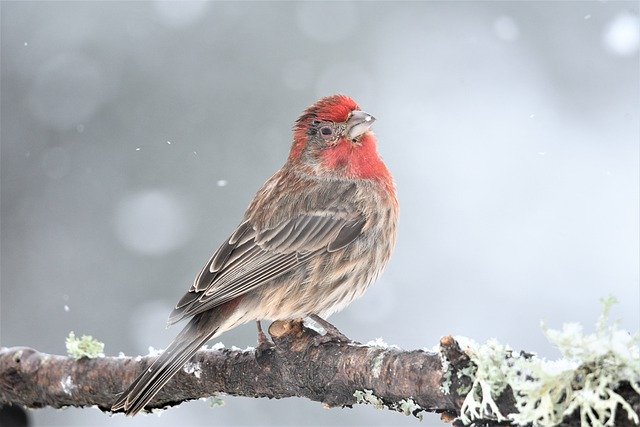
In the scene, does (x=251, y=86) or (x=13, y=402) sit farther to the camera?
(x=251, y=86)

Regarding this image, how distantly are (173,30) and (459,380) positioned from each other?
5616 millimetres

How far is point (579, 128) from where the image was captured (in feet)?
24.0

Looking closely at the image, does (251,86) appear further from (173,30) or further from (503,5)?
(503,5)

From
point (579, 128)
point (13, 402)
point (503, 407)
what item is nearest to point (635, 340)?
point (503, 407)

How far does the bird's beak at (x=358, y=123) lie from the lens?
468 centimetres

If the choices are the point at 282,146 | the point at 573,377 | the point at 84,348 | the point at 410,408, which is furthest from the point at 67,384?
the point at 282,146

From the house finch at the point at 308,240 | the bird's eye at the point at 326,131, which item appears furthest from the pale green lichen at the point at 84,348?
the bird's eye at the point at 326,131

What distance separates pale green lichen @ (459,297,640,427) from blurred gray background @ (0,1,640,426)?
13.2ft

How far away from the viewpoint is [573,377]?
233 centimetres

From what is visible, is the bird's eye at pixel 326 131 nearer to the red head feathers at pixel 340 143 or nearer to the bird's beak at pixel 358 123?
the red head feathers at pixel 340 143

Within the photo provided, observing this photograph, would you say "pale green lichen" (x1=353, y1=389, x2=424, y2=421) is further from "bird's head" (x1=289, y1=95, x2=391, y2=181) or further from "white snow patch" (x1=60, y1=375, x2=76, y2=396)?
"bird's head" (x1=289, y1=95, x2=391, y2=181)

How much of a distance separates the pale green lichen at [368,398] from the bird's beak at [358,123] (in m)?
1.77

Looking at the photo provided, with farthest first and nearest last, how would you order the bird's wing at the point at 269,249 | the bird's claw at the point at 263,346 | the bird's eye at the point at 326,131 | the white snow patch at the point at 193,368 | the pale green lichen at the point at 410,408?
the bird's eye at the point at 326,131 → the bird's wing at the point at 269,249 → the white snow patch at the point at 193,368 → the bird's claw at the point at 263,346 → the pale green lichen at the point at 410,408

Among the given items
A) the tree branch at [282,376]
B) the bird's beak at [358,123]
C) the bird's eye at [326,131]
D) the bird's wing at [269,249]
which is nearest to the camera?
the tree branch at [282,376]
